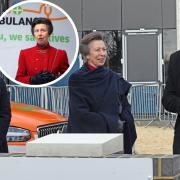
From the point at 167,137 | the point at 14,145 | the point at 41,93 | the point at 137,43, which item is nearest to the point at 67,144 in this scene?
the point at 14,145

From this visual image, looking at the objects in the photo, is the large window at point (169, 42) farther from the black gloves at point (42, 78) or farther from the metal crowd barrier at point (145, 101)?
the black gloves at point (42, 78)

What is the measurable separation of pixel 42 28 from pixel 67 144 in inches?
396

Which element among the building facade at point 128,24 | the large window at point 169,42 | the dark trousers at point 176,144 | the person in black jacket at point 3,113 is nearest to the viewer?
the dark trousers at point 176,144

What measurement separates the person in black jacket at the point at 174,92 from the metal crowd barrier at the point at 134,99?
1310 centimetres

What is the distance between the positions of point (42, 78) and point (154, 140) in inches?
117

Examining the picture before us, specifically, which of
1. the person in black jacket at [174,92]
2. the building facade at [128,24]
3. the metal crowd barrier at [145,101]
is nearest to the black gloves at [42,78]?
the metal crowd barrier at [145,101]

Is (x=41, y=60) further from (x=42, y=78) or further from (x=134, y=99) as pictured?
(x=134, y=99)

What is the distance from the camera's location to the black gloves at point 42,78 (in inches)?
526

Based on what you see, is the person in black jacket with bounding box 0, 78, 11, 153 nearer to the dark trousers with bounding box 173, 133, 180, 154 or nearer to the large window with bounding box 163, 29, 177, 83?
the dark trousers with bounding box 173, 133, 180, 154

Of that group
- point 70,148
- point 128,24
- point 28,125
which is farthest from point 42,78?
point 70,148

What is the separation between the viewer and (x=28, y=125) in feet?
28.9

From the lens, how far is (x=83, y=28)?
69.2 feet

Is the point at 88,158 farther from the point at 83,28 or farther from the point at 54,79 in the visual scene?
the point at 83,28

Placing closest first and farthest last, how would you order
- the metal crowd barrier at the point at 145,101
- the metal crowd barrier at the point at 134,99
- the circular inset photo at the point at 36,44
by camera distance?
1. the circular inset photo at the point at 36,44
2. the metal crowd barrier at the point at 134,99
3. the metal crowd barrier at the point at 145,101
